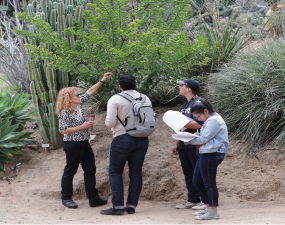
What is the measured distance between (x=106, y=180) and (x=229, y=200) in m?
1.95

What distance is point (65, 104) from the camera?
4.16 m

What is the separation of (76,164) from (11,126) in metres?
1.95

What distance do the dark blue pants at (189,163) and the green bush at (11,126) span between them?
3.00 meters

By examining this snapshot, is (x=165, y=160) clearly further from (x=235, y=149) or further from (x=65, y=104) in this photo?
(x=65, y=104)

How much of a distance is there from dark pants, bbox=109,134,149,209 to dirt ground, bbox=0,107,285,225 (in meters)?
0.25

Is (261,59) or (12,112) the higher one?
(261,59)

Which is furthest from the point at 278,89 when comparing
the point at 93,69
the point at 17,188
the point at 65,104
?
the point at 17,188

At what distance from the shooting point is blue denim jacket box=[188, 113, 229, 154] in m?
3.47

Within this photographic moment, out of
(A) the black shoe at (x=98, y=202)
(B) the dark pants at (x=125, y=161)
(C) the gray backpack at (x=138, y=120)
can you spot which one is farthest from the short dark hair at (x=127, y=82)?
(A) the black shoe at (x=98, y=202)

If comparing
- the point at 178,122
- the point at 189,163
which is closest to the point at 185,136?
the point at 178,122

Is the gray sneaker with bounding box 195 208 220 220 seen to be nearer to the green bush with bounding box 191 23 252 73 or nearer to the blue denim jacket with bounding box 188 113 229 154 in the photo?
the blue denim jacket with bounding box 188 113 229 154

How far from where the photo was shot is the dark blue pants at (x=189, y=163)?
4031 mm

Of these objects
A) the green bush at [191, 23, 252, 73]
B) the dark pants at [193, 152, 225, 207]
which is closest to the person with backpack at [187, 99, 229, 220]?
the dark pants at [193, 152, 225, 207]

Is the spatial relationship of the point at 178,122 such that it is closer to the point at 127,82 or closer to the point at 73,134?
the point at 127,82
